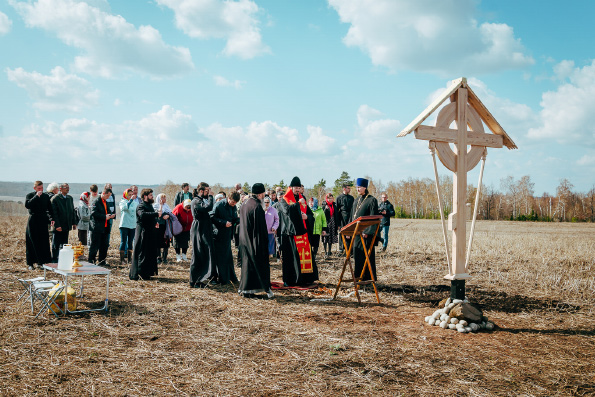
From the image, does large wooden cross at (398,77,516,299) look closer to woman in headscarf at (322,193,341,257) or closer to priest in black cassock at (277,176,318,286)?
priest in black cassock at (277,176,318,286)

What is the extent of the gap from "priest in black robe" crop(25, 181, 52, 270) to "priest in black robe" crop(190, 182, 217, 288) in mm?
4301

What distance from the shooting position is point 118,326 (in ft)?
20.3

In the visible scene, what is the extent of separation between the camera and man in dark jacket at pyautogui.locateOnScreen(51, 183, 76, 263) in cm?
1141

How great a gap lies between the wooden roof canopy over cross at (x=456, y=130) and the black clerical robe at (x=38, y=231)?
9.24 meters

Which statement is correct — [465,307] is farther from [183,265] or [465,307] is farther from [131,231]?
[131,231]

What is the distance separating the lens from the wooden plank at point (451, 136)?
20.1 ft

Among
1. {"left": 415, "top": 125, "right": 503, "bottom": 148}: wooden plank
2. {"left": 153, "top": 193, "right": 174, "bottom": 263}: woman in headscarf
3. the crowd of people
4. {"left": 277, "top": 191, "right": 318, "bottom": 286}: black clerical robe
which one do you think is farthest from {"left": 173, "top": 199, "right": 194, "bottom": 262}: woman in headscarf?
{"left": 415, "top": 125, "right": 503, "bottom": 148}: wooden plank

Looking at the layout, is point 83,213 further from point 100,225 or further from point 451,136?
point 451,136

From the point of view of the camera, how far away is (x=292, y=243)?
9.62 metres

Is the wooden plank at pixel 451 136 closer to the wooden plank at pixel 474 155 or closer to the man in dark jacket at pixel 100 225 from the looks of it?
the wooden plank at pixel 474 155

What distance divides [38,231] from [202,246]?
4658mm

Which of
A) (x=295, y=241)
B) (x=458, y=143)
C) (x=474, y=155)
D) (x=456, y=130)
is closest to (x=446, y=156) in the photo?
(x=458, y=143)

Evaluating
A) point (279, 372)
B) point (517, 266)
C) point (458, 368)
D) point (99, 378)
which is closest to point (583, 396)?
point (458, 368)

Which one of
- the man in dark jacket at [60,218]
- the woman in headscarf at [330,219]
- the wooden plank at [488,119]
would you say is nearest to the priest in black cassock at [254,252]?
the wooden plank at [488,119]
